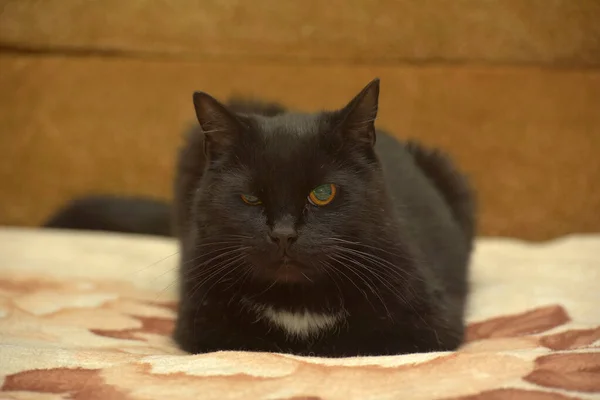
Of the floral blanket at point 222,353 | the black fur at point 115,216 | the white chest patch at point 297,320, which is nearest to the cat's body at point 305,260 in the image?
the white chest patch at point 297,320

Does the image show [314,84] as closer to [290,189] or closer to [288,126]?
[288,126]

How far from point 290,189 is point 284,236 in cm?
9

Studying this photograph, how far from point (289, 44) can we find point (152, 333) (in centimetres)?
132

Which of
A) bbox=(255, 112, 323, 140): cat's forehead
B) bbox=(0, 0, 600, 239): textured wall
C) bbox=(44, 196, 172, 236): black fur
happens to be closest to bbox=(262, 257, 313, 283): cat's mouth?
bbox=(255, 112, 323, 140): cat's forehead

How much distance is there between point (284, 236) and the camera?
1.05m

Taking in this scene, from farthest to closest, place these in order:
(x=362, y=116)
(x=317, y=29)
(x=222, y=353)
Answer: (x=317, y=29), (x=362, y=116), (x=222, y=353)

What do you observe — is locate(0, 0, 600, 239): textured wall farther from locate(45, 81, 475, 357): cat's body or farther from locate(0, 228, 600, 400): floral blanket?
locate(45, 81, 475, 357): cat's body

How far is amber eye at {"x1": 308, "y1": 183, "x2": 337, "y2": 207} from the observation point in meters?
1.12

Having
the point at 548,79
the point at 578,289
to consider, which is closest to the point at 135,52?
the point at 548,79

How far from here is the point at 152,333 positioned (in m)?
1.35

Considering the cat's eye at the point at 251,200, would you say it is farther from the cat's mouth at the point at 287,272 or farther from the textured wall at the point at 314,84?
the textured wall at the point at 314,84

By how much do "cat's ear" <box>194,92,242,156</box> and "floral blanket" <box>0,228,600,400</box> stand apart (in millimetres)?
396

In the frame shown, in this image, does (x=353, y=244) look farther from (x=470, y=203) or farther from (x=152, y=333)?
(x=470, y=203)

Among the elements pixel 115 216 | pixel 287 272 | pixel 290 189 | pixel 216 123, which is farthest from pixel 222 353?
pixel 115 216
